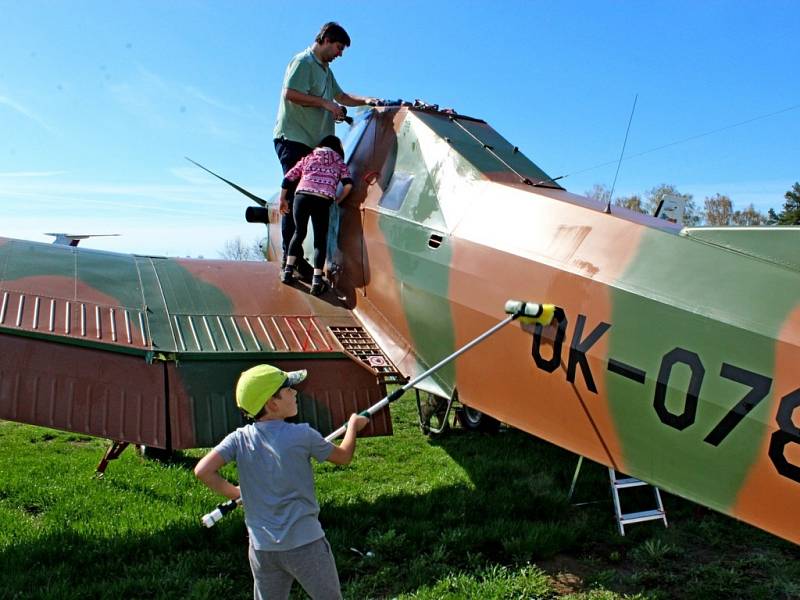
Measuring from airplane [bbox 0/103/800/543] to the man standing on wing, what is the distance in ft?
1.15

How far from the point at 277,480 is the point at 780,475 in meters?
2.10

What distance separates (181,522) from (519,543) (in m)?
2.33

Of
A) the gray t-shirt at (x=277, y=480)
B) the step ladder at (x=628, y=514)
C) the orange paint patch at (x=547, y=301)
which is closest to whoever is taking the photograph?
the gray t-shirt at (x=277, y=480)

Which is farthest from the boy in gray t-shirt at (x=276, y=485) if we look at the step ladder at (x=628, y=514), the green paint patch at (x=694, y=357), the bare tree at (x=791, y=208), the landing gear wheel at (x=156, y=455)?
the bare tree at (x=791, y=208)

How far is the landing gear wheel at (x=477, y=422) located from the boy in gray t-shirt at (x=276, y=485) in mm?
4987

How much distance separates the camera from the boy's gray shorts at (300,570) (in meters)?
2.68

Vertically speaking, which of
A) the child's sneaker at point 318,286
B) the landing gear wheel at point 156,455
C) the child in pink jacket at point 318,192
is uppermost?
the child in pink jacket at point 318,192

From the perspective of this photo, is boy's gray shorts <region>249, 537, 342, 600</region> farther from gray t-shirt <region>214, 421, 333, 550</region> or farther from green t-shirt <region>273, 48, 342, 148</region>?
green t-shirt <region>273, 48, 342, 148</region>

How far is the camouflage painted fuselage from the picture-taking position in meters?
2.85

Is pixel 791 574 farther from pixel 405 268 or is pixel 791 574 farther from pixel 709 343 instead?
pixel 405 268

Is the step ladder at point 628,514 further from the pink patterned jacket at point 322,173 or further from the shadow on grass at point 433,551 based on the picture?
the pink patterned jacket at point 322,173

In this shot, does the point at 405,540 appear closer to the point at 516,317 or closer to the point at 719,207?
the point at 516,317

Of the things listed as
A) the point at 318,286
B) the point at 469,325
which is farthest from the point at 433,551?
the point at 318,286

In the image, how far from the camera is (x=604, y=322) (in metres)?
3.35
